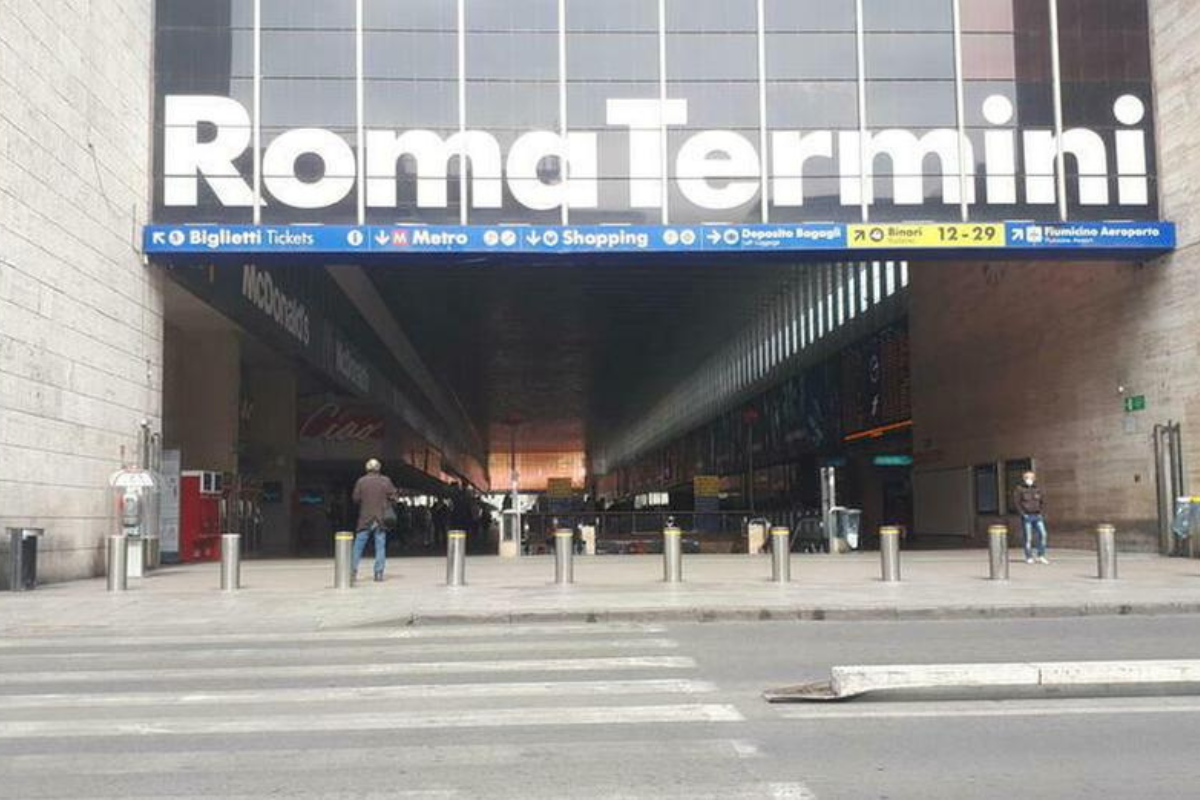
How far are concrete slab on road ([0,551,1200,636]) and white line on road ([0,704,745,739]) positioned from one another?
4.73 meters

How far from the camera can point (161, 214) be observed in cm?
2111

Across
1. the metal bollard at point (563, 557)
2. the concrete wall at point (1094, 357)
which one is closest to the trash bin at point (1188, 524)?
the concrete wall at point (1094, 357)

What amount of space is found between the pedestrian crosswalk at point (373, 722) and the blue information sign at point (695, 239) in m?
11.1

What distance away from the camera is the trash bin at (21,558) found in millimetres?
15703

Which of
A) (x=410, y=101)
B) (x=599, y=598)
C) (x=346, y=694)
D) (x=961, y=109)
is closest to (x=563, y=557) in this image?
(x=599, y=598)

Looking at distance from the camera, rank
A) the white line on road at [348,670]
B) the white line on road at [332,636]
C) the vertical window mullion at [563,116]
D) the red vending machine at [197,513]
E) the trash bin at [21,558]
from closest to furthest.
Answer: the white line on road at [348,670]
the white line on road at [332,636]
the trash bin at [21,558]
the vertical window mullion at [563,116]
the red vending machine at [197,513]

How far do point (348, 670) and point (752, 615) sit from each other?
5.09m

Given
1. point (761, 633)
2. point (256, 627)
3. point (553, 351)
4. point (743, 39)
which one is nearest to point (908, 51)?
point (743, 39)

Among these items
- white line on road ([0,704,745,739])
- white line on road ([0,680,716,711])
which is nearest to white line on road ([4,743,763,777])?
white line on road ([0,704,745,739])

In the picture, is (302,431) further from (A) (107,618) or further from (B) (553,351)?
(A) (107,618)

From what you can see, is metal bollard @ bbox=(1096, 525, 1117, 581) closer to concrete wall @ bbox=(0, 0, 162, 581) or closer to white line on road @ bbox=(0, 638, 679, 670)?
white line on road @ bbox=(0, 638, 679, 670)

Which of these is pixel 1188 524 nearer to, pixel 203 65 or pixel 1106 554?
pixel 1106 554

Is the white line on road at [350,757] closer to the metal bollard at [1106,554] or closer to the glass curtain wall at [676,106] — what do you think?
the metal bollard at [1106,554]

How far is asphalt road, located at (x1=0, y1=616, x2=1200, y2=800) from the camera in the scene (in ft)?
18.9
